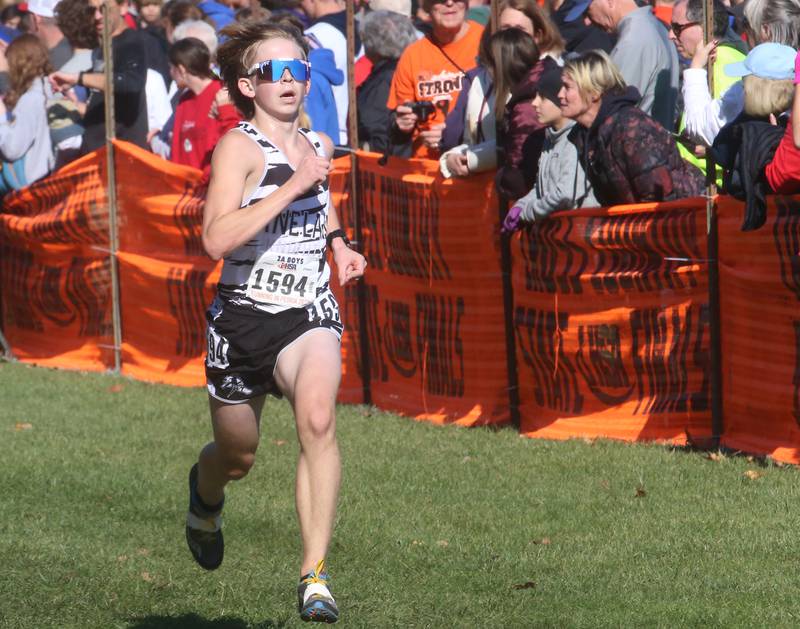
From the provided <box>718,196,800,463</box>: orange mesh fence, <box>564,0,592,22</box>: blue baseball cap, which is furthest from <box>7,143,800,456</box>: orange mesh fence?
<box>564,0,592,22</box>: blue baseball cap

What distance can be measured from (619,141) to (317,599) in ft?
14.2

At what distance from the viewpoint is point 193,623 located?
21.3 feet

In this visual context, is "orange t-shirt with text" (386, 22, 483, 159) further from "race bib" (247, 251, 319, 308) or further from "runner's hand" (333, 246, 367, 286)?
"race bib" (247, 251, 319, 308)

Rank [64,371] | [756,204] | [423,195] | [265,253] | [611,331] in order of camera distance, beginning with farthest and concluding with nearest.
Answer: [64,371] < [423,195] < [611,331] < [756,204] < [265,253]

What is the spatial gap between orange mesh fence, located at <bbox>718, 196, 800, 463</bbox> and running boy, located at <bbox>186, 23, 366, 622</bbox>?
117 inches

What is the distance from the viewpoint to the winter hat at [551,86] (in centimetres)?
930

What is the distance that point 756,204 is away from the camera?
8312mm

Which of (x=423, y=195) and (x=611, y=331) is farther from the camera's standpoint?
(x=423, y=195)

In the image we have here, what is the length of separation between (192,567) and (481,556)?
54.6 inches

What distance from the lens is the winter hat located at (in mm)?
9305

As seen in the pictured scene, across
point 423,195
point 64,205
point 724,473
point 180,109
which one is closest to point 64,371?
point 64,205

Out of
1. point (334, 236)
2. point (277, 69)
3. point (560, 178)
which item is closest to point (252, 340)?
point (334, 236)

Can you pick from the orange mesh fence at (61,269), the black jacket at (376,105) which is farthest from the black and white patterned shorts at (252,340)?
the orange mesh fence at (61,269)

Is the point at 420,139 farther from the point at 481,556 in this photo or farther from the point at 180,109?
the point at 481,556
